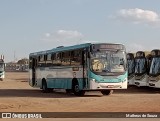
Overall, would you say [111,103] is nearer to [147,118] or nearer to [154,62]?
[147,118]

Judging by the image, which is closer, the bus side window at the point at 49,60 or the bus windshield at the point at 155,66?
the bus side window at the point at 49,60

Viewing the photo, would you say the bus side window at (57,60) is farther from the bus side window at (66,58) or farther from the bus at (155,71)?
the bus at (155,71)

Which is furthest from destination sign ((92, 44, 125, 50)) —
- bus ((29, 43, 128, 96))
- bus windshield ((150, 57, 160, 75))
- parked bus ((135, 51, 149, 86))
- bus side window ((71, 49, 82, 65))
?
parked bus ((135, 51, 149, 86))

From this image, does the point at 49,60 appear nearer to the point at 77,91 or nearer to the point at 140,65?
the point at 77,91

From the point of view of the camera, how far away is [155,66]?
34.0 meters

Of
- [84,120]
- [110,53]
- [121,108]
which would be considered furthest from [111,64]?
[84,120]

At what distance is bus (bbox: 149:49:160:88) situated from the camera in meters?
33.2

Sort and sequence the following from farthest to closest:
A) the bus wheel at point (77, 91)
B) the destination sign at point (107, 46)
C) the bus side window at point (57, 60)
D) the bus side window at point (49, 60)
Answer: the bus side window at point (49, 60) < the bus side window at point (57, 60) < the bus wheel at point (77, 91) < the destination sign at point (107, 46)

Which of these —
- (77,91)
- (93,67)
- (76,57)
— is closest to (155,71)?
(77,91)

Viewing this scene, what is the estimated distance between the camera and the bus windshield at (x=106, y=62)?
26688mm

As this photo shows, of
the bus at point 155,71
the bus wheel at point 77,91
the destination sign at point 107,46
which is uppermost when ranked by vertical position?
the destination sign at point 107,46

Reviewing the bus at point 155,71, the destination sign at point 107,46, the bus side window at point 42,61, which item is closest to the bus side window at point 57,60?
A: the bus side window at point 42,61

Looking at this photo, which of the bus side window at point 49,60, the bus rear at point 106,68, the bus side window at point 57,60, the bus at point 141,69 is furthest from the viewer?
the bus at point 141,69

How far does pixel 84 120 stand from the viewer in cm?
1642
